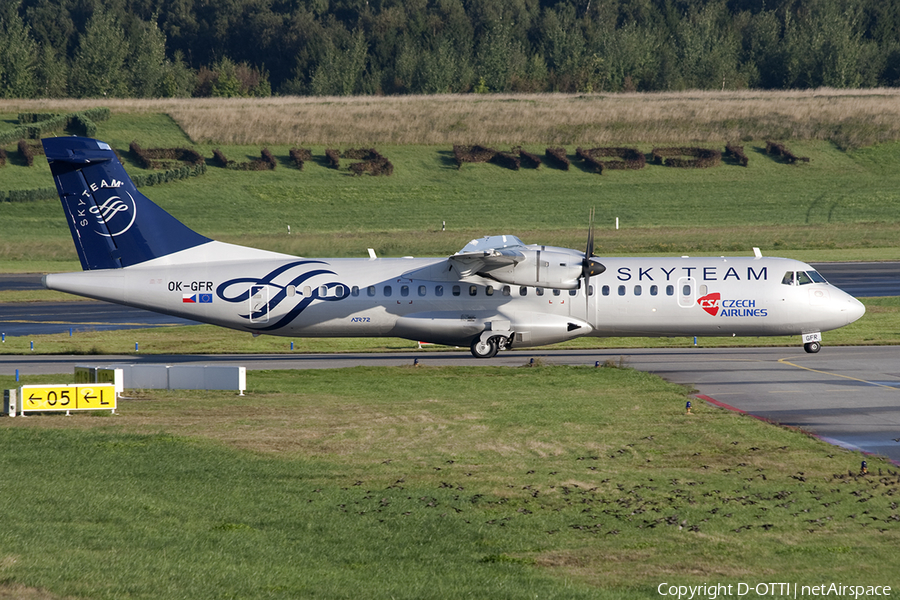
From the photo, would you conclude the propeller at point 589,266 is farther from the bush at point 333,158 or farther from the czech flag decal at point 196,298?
the bush at point 333,158

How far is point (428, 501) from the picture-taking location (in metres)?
15.1

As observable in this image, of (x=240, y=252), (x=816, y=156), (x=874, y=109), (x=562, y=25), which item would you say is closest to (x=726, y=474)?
(x=240, y=252)

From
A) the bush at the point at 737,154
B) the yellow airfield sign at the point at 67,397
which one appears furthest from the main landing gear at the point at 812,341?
the bush at the point at 737,154

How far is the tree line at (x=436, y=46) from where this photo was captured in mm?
132875

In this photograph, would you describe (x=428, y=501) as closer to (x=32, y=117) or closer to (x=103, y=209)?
(x=103, y=209)

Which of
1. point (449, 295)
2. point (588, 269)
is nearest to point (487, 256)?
point (449, 295)

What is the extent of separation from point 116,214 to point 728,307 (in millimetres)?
21470

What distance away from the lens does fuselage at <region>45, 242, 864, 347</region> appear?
107ft

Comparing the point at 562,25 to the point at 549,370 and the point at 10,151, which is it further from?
the point at 549,370

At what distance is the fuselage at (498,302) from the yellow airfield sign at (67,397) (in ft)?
31.7

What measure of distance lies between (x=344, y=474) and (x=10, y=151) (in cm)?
8252

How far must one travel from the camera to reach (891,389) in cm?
2633

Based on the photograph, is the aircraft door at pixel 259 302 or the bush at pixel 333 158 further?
the bush at pixel 333 158

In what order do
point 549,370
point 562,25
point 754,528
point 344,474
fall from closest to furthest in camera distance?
point 754,528 → point 344,474 → point 549,370 → point 562,25
